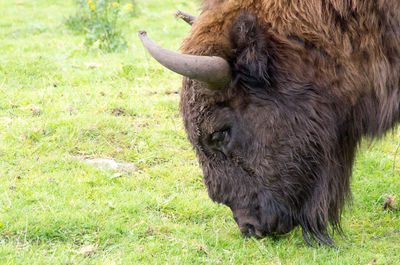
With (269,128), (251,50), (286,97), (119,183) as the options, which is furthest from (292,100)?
(119,183)

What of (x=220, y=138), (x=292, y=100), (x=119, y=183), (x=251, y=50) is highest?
(x=251, y=50)

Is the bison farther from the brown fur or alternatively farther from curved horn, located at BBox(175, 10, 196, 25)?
curved horn, located at BBox(175, 10, 196, 25)

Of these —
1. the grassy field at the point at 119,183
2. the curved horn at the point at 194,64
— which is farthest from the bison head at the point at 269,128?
the grassy field at the point at 119,183

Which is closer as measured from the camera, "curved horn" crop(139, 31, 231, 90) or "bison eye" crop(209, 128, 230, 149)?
"curved horn" crop(139, 31, 231, 90)

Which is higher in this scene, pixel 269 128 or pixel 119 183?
pixel 269 128

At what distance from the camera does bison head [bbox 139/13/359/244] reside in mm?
3797

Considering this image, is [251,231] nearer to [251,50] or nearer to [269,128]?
[269,128]

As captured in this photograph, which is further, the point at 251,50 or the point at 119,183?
the point at 119,183

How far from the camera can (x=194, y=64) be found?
3.70 metres

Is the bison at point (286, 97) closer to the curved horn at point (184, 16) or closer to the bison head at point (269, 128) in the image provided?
the bison head at point (269, 128)

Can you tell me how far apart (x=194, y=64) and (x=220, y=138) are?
29.6 inches

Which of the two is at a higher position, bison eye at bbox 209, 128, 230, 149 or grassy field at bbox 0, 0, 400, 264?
bison eye at bbox 209, 128, 230, 149

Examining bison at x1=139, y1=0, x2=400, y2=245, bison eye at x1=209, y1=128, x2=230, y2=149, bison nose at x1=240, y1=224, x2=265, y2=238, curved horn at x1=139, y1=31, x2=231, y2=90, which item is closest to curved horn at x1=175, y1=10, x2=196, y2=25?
bison at x1=139, y1=0, x2=400, y2=245

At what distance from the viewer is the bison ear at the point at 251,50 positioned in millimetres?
3812
